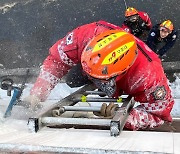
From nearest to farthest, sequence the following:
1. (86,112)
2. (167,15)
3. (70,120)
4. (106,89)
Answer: (70,120) < (106,89) < (86,112) < (167,15)

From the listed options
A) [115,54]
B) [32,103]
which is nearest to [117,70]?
[115,54]

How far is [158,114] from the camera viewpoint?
3.73 meters

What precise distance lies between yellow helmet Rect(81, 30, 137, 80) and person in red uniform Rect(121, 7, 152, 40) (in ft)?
9.61

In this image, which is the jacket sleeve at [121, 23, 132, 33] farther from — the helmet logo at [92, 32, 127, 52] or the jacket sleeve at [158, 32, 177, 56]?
the helmet logo at [92, 32, 127, 52]

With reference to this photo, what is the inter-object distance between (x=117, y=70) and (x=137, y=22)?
10.3 ft

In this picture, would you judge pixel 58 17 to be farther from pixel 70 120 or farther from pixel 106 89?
pixel 70 120

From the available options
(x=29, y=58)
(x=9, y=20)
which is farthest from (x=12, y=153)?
(x=9, y=20)

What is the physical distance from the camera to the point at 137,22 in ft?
21.0

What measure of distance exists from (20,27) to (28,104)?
3527 millimetres

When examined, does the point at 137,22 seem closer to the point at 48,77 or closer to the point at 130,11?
the point at 130,11

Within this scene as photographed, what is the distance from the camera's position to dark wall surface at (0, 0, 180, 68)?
6893 mm

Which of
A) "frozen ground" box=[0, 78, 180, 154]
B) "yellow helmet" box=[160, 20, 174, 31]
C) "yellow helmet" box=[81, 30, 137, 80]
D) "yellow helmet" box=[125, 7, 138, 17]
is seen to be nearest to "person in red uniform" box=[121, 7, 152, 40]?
"yellow helmet" box=[125, 7, 138, 17]

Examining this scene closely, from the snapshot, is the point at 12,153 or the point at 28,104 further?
the point at 28,104

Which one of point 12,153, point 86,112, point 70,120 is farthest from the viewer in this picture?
point 86,112
